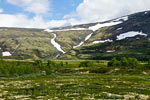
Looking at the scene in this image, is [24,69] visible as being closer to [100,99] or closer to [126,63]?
[126,63]

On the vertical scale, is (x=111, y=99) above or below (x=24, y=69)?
above

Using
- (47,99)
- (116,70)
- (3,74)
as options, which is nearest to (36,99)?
(47,99)

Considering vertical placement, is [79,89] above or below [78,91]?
below

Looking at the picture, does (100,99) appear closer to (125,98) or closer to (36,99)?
(125,98)

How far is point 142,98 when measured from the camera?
33531 millimetres

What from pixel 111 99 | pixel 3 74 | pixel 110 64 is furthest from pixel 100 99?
pixel 110 64

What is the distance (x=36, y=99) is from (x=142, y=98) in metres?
17.1

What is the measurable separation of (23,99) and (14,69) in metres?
97.8

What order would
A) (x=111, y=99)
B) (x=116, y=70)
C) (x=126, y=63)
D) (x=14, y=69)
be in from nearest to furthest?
1. (x=111, y=99)
2. (x=116, y=70)
3. (x=14, y=69)
4. (x=126, y=63)

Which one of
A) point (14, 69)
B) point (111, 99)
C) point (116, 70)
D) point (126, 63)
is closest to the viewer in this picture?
point (111, 99)

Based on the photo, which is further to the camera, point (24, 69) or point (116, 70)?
point (24, 69)

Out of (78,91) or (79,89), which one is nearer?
(78,91)

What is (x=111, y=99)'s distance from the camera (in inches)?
1277

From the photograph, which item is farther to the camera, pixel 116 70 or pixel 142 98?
pixel 116 70
